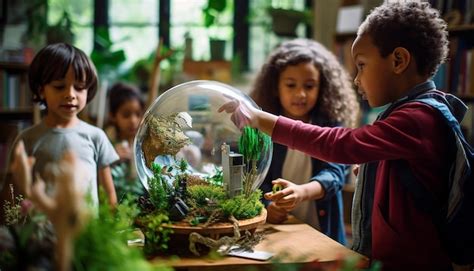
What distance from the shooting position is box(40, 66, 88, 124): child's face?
1618 millimetres

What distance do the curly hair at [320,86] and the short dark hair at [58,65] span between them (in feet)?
1.87

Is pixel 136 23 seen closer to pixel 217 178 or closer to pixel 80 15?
pixel 80 15

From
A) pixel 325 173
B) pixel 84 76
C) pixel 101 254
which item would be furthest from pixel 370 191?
pixel 84 76

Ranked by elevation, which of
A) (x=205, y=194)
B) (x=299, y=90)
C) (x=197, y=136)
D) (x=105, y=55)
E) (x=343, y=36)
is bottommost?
(x=205, y=194)

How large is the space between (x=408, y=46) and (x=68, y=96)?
3.13ft

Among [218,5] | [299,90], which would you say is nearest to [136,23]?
[218,5]

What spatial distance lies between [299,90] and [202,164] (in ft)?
1.81

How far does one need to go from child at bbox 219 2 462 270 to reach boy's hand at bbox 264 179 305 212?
0.01 meters

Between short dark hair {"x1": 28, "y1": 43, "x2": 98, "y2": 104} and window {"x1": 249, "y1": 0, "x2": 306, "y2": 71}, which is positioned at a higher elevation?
window {"x1": 249, "y1": 0, "x2": 306, "y2": 71}

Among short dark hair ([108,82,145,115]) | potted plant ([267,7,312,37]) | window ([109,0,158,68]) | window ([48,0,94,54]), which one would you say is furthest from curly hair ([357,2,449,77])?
window ([48,0,94,54])

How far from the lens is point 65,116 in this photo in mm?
1688

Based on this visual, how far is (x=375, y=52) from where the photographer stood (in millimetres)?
1273

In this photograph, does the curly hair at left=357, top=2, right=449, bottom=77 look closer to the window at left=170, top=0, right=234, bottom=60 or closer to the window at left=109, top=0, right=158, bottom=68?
the window at left=170, top=0, right=234, bottom=60

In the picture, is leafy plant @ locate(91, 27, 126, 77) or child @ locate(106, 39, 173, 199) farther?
leafy plant @ locate(91, 27, 126, 77)
